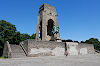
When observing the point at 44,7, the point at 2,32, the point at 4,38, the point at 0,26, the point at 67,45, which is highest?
the point at 44,7

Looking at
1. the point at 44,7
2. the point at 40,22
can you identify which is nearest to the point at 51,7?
the point at 44,7

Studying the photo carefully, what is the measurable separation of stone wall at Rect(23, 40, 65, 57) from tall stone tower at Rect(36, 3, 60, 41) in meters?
7.30

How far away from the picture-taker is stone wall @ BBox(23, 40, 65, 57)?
17.8m

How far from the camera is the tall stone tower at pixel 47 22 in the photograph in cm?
2806

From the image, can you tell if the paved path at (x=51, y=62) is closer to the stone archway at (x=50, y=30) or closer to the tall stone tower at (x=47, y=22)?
the tall stone tower at (x=47, y=22)

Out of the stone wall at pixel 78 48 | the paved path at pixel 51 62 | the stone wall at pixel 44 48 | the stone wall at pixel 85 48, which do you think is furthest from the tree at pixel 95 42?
the paved path at pixel 51 62

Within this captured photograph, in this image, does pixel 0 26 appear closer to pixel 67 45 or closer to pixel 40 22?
pixel 40 22

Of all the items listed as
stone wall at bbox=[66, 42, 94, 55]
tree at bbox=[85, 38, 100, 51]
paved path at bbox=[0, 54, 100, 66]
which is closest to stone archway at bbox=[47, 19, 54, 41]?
stone wall at bbox=[66, 42, 94, 55]

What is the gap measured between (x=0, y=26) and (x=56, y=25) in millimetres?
16337

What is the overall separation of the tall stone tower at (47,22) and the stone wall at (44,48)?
287 inches

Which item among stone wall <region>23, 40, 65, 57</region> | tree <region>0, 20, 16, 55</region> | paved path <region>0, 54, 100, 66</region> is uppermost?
tree <region>0, 20, 16, 55</region>

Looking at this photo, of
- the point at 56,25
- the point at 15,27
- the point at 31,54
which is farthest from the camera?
the point at 15,27

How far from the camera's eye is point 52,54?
19.8m

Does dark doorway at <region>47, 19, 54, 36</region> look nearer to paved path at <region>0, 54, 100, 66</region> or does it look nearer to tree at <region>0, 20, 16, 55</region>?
tree at <region>0, 20, 16, 55</region>
